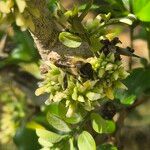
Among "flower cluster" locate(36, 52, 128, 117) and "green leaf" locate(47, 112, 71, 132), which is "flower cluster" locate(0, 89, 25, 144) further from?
"flower cluster" locate(36, 52, 128, 117)

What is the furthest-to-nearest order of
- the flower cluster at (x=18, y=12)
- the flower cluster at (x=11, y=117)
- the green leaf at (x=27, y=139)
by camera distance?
the flower cluster at (x=11, y=117) < the green leaf at (x=27, y=139) < the flower cluster at (x=18, y=12)

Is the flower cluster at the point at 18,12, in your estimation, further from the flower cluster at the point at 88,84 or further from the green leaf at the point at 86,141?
the green leaf at the point at 86,141

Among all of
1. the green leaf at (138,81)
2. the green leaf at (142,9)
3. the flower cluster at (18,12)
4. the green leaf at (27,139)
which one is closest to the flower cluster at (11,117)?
the green leaf at (27,139)

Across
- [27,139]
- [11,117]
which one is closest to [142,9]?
[27,139]

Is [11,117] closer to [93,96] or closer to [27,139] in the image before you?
[27,139]

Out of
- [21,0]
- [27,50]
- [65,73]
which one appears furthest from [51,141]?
[27,50]

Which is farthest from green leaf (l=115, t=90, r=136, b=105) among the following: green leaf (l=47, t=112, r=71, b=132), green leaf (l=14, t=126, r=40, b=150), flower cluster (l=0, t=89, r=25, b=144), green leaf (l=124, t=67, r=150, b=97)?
flower cluster (l=0, t=89, r=25, b=144)

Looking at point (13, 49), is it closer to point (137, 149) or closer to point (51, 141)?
point (51, 141)
